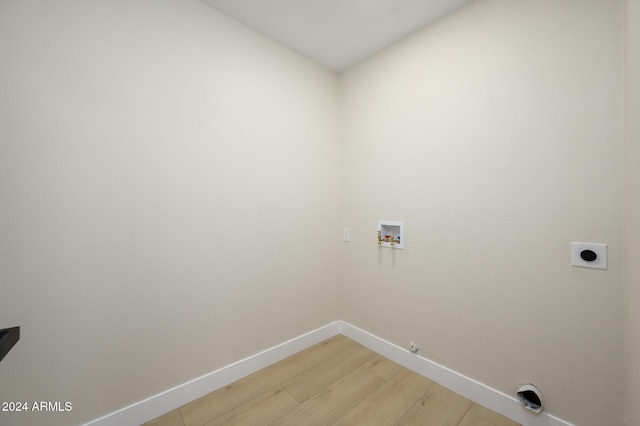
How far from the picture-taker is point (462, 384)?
58.6 inches

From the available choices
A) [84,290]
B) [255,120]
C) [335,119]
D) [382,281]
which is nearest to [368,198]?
[382,281]

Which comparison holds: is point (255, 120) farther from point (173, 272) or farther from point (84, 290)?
point (84, 290)

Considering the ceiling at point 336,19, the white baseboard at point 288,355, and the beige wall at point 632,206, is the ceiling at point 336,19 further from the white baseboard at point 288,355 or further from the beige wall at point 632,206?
the white baseboard at point 288,355

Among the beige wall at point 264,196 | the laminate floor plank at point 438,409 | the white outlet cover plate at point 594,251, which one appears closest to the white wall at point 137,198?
the beige wall at point 264,196

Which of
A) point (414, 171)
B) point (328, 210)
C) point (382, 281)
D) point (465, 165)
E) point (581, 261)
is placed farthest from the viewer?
point (328, 210)

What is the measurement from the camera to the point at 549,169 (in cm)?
119

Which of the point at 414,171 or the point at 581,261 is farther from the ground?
the point at 414,171

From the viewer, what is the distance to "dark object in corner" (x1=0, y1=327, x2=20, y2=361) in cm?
83

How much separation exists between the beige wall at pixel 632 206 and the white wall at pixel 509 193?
0.27ft

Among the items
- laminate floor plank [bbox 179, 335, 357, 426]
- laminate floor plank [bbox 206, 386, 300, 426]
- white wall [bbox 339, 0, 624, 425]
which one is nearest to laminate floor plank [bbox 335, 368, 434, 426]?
white wall [bbox 339, 0, 624, 425]

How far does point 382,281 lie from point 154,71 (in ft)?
6.82

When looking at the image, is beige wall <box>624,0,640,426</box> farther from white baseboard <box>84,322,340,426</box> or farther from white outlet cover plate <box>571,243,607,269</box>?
white baseboard <box>84,322,340,426</box>

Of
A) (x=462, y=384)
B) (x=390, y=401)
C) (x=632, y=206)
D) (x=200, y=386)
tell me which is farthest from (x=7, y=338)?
(x=632, y=206)

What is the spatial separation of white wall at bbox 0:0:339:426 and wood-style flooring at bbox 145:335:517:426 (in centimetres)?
20
